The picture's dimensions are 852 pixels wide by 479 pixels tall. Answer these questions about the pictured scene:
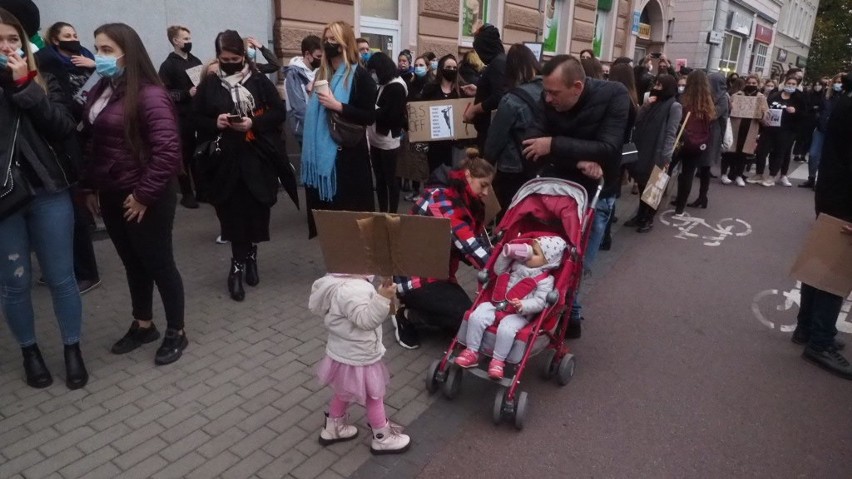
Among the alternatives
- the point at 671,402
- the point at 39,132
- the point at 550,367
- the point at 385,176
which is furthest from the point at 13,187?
the point at 385,176

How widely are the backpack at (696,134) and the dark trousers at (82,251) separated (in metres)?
6.51

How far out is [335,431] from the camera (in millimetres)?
2920

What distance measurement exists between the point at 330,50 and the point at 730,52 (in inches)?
1161

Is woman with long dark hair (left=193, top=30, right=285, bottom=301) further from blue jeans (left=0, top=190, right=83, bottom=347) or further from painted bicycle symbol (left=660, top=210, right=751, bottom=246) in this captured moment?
painted bicycle symbol (left=660, top=210, right=751, bottom=246)

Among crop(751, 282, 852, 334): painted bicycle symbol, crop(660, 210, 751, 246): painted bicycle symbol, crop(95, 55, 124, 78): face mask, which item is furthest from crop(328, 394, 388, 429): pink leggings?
crop(660, 210, 751, 246): painted bicycle symbol

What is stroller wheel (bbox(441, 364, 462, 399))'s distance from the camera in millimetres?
3289

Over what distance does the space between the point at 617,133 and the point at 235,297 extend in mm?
3045

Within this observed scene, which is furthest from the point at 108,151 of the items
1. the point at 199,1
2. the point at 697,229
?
→ the point at 697,229

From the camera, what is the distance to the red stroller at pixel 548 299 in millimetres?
3117

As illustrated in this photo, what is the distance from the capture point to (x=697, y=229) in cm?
737

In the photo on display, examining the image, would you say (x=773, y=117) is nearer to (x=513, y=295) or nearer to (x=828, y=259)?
(x=828, y=259)

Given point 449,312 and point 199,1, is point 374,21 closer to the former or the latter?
point 199,1

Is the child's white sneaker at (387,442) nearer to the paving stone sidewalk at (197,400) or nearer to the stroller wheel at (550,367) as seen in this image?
the paving stone sidewalk at (197,400)

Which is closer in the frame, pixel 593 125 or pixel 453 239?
pixel 593 125
